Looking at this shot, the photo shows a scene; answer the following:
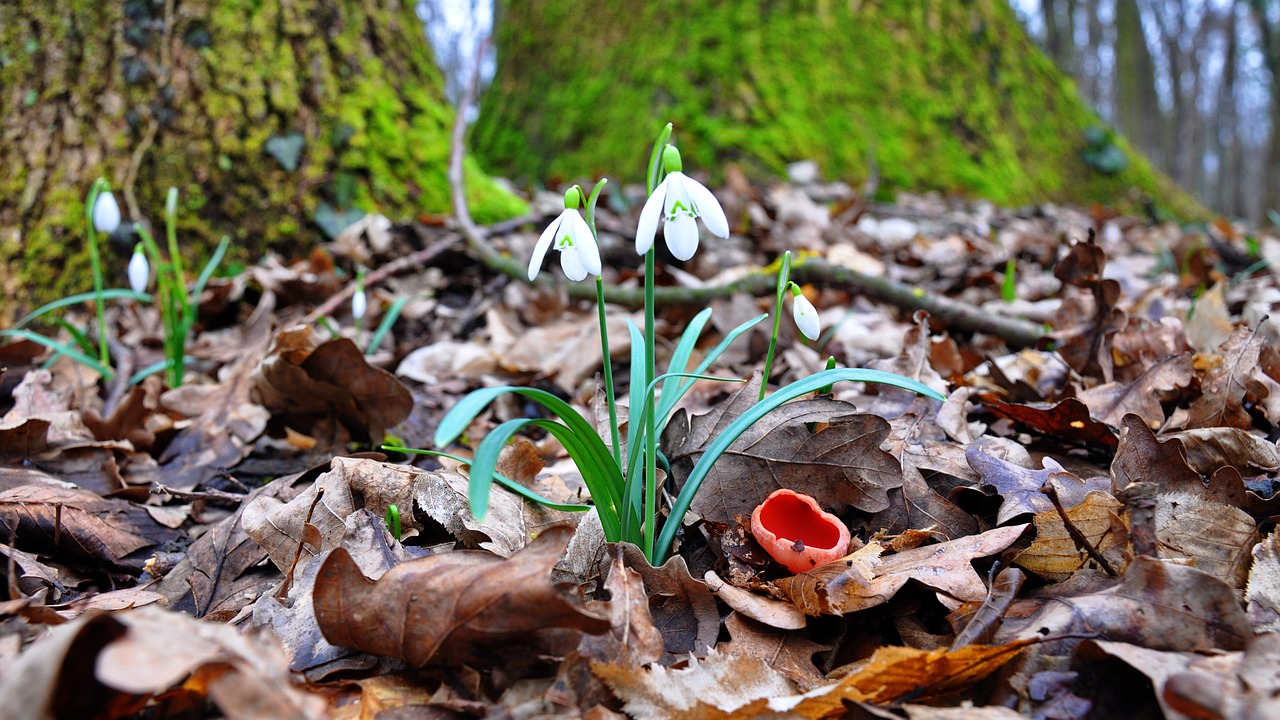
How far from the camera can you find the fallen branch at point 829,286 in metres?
2.21

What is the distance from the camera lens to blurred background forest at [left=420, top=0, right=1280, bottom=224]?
1177cm

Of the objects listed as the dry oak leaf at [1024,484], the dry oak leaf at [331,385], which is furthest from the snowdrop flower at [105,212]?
the dry oak leaf at [1024,484]

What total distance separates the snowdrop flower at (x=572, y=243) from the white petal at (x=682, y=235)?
0.11 metres

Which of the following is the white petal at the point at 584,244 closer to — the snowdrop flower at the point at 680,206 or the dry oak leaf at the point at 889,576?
the snowdrop flower at the point at 680,206

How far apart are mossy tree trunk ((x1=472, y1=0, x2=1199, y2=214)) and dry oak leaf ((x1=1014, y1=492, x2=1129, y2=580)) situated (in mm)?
3426

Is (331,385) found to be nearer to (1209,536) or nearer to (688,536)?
(688,536)

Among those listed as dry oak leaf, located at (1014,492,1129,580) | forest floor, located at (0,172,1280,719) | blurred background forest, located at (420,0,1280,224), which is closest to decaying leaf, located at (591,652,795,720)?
forest floor, located at (0,172,1280,719)

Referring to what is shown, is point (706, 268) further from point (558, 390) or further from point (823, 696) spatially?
point (823, 696)

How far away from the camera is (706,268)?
9.75ft

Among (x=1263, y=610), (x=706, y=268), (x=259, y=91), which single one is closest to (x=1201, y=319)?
(x=1263, y=610)

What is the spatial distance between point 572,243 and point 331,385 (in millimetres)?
915

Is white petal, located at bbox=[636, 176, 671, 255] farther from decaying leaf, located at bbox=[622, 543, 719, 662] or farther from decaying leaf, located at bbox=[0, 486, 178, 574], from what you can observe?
decaying leaf, located at bbox=[0, 486, 178, 574]

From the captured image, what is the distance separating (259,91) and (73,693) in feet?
8.64

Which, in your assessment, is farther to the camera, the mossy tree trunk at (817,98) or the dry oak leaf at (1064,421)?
the mossy tree trunk at (817,98)
